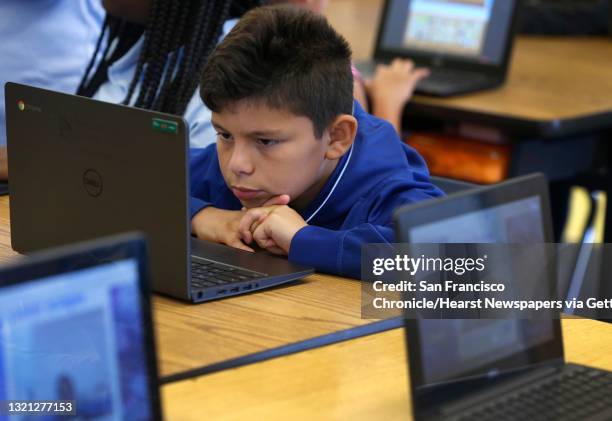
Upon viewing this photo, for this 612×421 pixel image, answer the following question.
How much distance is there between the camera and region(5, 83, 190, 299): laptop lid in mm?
1285

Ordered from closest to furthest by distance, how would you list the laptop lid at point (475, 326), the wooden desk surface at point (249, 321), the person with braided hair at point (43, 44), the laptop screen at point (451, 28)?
the laptop lid at point (475, 326) < the wooden desk surface at point (249, 321) < the person with braided hair at point (43, 44) < the laptop screen at point (451, 28)

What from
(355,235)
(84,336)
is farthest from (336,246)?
(84,336)

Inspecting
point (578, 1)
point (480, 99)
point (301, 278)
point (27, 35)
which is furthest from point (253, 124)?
point (578, 1)

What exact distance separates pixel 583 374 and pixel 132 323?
1.60 feet

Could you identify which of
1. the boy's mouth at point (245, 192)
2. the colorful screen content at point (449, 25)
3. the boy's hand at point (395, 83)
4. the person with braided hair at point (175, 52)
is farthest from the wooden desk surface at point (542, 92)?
the boy's mouth at point (245, 192)

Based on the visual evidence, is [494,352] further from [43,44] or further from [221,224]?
[43,44]

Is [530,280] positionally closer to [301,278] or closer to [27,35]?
[301,278]

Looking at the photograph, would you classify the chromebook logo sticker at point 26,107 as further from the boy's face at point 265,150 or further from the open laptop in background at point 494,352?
the open laptop in background at point 494,352

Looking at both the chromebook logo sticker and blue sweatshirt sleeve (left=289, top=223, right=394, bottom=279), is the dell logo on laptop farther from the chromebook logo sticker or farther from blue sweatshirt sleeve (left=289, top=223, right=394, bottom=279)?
blue sweatshirt sleeve (left=289, top=223, right=394, bottom=279)

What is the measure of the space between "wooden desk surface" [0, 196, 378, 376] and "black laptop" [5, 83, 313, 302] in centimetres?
2

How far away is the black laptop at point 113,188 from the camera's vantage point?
4.23 ft

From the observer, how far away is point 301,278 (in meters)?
1.47

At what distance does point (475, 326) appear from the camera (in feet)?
3.55

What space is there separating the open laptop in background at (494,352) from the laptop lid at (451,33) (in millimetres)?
1860
